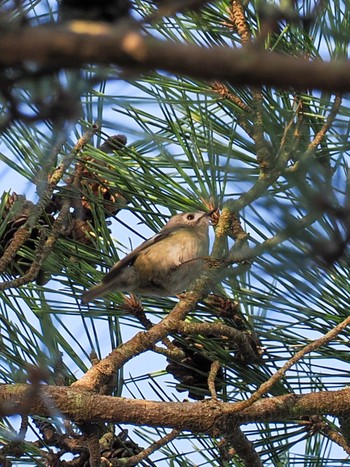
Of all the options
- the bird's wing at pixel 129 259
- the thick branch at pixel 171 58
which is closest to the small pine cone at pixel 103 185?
the bird's wing at pixel 129 259

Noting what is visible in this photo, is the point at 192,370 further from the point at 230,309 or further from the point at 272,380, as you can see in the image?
the point at 272,380

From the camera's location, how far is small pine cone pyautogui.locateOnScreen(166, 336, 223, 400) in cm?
252

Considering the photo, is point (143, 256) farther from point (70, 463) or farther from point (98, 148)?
point (70, 463)

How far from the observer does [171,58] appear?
624mm

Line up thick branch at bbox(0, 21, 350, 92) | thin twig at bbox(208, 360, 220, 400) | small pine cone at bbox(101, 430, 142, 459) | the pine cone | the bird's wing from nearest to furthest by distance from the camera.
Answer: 1. thick branch at bbox(0, 21, 350, 92)
2. thin twig at bbox(208, 360, 220, 400)
3. small pine cone at bbox(101, 430, 142, 459)
4. the pine cone
5. the bird's wing

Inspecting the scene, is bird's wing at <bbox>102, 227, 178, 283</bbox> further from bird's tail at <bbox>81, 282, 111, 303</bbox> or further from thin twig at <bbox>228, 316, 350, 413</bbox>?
thin twig at <bbox>228, 316, 350, 413</bbox>

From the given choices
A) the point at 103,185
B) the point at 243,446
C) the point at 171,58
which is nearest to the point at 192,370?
the point at 243,446

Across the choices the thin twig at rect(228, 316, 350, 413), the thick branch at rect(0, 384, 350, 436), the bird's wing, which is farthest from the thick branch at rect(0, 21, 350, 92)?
the bird's wing

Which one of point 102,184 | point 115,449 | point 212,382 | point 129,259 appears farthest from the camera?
point 129,259

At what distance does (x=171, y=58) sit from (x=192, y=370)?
203 cm

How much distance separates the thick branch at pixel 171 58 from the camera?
2.02 ft

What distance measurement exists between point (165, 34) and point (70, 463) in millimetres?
1312

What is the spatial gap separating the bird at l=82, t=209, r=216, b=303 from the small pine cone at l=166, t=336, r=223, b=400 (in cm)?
30

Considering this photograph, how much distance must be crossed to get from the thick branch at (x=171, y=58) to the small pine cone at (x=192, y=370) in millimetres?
1924
